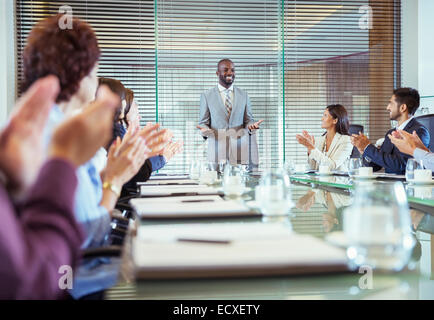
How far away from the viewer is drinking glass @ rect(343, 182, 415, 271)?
858mm

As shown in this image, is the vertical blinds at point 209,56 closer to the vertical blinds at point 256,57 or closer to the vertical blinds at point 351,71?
the vertical blinds at point 256,57

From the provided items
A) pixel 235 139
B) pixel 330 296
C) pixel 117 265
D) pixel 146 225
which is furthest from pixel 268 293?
pixel 235 139

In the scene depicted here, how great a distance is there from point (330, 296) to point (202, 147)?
182 inches

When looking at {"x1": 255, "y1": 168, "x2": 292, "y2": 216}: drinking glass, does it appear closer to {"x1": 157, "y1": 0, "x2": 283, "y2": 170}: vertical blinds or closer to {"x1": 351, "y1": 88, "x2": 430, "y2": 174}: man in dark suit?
{"x1": 351, "y1": 88, "x2": 430, "y2": 174}: man in dark suit

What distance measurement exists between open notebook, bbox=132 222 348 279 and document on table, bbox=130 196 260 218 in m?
0.23

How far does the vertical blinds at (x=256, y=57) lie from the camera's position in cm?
513

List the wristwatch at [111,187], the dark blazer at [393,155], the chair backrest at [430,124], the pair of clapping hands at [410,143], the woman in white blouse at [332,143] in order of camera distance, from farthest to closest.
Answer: the woman in white blouse at [332,143], the chair backrest at [430,124], the dark blazer at [393,155], the pair of clapping hands at [410,143], the wristwatch at [111,187]

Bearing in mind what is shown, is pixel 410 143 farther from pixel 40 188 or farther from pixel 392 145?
pixel 40 188

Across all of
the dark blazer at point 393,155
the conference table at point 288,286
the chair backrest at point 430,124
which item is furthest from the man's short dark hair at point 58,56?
the chair backrest at point 430,124

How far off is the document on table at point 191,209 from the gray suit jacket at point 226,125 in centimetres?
321

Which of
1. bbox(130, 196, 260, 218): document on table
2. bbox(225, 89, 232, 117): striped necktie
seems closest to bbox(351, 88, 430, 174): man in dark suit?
bbox(225, 89, 232, 117): striped necktie

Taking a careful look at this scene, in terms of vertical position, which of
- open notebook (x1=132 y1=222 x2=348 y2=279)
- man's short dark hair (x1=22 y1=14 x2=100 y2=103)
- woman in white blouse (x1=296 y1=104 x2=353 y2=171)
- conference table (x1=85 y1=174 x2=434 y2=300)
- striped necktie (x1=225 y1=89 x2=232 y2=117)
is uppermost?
striped necktie (x1=225 y1=89 x2=232 y2=117)

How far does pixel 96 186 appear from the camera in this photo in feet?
4.84

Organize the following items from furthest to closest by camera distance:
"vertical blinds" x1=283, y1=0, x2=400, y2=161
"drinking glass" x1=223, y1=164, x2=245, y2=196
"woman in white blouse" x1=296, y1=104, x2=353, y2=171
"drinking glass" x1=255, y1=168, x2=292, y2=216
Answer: "vertical blinds" x1=283, y1=0, x2=400, y2=161
"woman in white blouse" x1=296, y1=104, x2=353, y2=171
"drinking glass" x1=223, y1=164, x2=245, y2=196
"drinking glass" x1=255, y1=168, x2=292, y2=216
